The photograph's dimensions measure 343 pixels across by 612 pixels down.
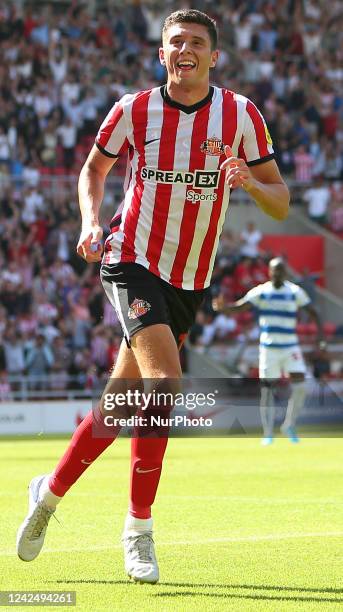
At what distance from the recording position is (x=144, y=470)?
632 cm

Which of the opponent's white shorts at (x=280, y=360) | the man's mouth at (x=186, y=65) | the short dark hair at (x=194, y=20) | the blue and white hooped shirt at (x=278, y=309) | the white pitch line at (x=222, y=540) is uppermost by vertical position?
the short dark hair at (x=194, y=20)

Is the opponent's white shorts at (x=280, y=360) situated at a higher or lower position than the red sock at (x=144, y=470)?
lower

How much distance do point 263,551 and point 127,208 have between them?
1.99 m

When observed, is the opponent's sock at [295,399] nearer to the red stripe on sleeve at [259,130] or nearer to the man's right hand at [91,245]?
the red stripe on sleeve at [259,130]

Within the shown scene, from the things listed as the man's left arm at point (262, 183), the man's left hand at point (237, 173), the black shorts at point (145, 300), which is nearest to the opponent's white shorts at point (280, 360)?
the black shorts at point (145, 300)

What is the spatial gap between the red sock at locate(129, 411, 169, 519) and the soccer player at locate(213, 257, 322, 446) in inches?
408

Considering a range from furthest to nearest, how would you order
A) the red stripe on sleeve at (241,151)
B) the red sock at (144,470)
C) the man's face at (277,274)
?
the man's face at (277,274)
the red stripe on sleeve at (241,151)
the red sock at (144,470)

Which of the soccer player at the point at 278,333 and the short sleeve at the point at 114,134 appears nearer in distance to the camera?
the short sleeve at the point at 114,134

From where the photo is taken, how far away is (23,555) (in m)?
6.47

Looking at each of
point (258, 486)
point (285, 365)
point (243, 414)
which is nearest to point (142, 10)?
point (243, 414)

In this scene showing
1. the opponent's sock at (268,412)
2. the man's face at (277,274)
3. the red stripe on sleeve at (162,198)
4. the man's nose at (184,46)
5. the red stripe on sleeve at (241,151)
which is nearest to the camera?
the man's nose at (184,46)

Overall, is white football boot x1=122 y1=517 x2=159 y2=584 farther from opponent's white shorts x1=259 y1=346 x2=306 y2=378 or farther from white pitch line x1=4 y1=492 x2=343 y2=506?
opponent's white shorts x1=259 y1=346 x2=306 y2=378

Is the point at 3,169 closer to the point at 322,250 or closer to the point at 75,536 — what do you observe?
the point at 322,250

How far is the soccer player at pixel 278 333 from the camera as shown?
55.6ft
